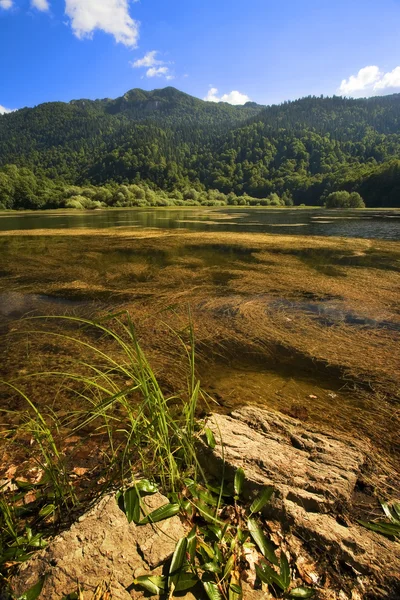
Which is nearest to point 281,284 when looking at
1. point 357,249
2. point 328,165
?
point 357,249

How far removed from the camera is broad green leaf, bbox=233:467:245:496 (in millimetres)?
2205

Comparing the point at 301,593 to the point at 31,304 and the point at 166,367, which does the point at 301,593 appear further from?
the point at 31,304

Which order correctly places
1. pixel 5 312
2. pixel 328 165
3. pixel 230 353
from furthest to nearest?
pixel 328 165 < pixel 5 312 < pixel 230 353

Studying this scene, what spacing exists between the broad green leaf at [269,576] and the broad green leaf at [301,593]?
0.16 feet

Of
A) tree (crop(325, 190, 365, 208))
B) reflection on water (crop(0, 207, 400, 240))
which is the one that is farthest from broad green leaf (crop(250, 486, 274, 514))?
tree (crop(325, 190, 365, 208))

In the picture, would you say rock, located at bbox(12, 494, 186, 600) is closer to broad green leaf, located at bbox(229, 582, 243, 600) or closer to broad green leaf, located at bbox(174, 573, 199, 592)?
broad green leaf, located at bbox(174, 573, 199, 592)

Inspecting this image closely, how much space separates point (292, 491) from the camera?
217 centimetres

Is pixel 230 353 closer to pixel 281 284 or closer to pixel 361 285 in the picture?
pixel 281 284

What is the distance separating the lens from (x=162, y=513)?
6.36ft

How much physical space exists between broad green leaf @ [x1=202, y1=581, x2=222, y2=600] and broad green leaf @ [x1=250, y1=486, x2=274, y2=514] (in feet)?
1.76

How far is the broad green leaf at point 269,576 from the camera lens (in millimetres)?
1637

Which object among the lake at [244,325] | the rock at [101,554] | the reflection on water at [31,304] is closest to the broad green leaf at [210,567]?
the rock at [101,554]

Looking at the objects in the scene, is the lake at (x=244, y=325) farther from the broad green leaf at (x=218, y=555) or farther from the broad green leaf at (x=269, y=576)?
the broad green leaf at (x=269, y=576)

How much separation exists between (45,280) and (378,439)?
9.70 m
